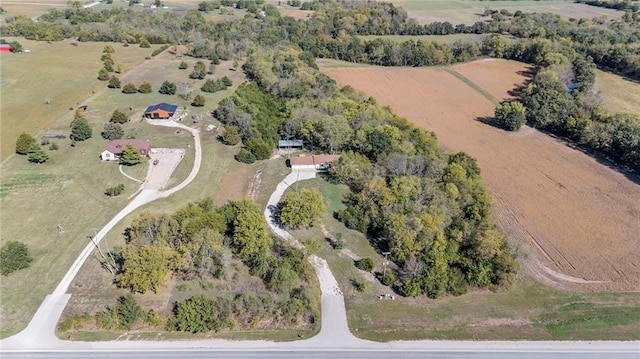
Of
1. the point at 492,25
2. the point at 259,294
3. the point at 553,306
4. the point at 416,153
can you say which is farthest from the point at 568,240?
the point at 492,25

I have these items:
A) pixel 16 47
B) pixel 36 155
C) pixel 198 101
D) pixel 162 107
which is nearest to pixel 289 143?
pixel 198 101

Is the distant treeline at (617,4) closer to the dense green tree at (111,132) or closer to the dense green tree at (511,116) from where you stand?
the dense green tree at (511,116)

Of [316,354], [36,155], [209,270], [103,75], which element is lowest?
[316,354]

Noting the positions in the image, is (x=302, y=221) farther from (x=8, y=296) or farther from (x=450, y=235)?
(x=8, y=296)

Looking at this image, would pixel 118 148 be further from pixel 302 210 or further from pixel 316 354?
pixel 316 354

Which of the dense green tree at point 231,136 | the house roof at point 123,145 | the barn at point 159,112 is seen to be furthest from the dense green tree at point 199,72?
the house roof at point 123,145

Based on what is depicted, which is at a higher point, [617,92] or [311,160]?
[617,92]
